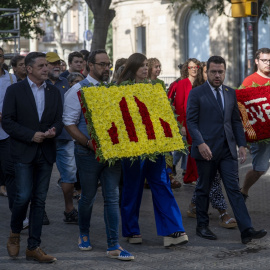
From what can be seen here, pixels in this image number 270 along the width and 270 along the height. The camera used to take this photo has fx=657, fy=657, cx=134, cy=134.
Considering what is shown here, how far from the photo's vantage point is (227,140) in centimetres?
695

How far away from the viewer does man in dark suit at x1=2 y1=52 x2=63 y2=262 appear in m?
6.18

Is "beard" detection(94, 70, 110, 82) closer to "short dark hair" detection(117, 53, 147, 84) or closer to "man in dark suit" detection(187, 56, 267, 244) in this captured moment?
"short dark hair" detection(117, 53, 147, 84)

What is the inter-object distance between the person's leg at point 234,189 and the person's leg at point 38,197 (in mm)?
1878

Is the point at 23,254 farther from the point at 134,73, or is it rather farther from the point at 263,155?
the point at 263,155

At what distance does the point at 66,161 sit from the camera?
8133 millimetres

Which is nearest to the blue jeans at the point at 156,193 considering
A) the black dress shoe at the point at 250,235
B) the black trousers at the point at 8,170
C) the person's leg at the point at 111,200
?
the person's leg at the point at 111,200

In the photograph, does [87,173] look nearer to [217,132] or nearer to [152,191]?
[152,191]

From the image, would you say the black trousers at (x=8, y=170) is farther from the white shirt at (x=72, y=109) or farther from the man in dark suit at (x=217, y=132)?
the man in dark suit at (x=217, y=132)

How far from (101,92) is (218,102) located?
55.2 inches

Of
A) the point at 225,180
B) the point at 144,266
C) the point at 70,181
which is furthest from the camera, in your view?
the point at 70,181

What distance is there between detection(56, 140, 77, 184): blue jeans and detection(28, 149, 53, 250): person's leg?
1672 mm

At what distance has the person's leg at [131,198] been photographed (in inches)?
268

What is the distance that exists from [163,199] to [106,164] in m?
0.80

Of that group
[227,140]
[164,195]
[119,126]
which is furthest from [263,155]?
[119,126]
